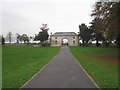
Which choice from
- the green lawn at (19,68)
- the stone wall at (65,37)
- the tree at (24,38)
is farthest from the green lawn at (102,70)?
the tree at (24,38)

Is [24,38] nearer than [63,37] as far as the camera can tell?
No

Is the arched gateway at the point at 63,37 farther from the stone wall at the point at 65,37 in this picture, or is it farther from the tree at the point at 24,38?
the tree at the point at 24,38

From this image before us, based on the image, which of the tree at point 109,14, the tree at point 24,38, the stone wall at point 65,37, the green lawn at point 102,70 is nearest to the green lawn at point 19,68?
the green lawn at point 102,70

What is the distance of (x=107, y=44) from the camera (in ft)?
247

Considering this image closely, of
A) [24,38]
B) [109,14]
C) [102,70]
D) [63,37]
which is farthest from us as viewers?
[24,38]

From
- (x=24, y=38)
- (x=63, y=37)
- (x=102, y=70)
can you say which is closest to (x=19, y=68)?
(x=102, y=70)

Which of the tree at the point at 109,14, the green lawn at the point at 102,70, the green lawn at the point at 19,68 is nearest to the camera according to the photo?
the green lawn at the point at 102,70

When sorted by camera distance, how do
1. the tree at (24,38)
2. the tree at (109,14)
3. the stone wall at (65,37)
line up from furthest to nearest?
the tree at (24,38) < the stone wall at (65,37) < the tree at (109,14)

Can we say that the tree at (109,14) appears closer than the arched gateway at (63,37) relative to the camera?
Yes

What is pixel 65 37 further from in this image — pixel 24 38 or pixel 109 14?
pixel 109 14

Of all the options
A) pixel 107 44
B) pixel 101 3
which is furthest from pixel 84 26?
pixel 101 3

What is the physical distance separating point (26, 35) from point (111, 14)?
126 m

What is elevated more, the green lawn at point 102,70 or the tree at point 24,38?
the tree at point 24,38

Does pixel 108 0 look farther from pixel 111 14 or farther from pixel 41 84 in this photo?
pixel 41 84
